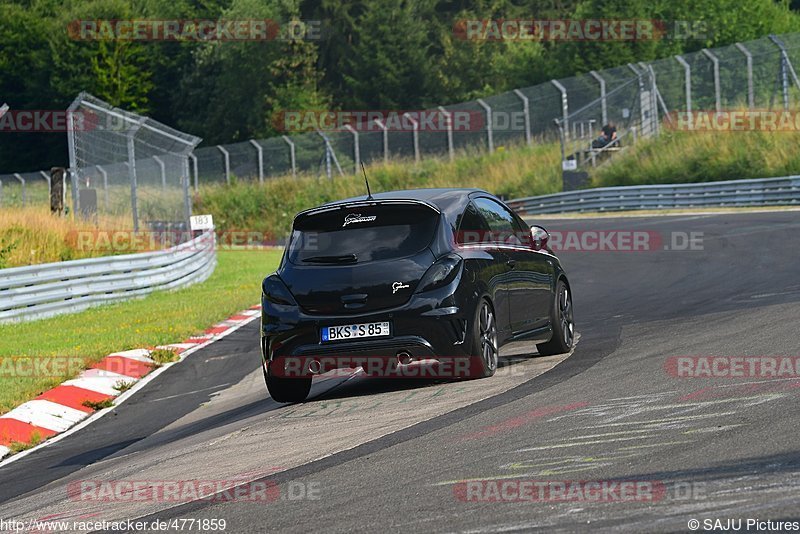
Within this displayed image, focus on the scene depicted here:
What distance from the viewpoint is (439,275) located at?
9578mm

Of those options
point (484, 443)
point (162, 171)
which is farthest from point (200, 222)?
point (484, 443)

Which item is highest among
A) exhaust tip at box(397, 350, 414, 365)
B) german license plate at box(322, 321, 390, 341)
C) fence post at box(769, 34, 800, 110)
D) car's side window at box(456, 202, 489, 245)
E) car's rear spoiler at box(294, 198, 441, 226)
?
fence post at box(769, 34, 800, 110)

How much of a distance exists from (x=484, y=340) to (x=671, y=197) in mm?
27325

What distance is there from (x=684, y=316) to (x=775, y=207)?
19.9 metres

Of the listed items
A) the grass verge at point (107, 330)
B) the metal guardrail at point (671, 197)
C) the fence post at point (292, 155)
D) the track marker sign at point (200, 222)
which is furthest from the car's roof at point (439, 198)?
the fence post at point (292, 155)

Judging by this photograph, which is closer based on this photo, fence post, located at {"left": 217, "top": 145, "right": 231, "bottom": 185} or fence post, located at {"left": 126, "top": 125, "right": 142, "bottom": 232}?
fence post, located at {"left": 126, "top": 125, "right": 142, "bottom": 232}

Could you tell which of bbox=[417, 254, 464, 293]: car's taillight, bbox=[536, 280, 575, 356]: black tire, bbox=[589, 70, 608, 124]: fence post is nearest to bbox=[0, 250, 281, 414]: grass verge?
bbox=[417, 254, 464, 293]: car's taillight

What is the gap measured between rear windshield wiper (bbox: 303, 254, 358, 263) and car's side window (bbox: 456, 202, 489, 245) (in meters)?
0.85

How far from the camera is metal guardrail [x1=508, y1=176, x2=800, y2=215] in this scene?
32281 mm

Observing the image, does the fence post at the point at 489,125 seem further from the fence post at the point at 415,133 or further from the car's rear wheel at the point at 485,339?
the car's rear wheel at the point at 485,339

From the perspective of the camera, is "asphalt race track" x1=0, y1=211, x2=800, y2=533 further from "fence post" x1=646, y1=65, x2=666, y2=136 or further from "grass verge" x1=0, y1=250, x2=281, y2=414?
"fence post" x1=646, y1=65, x2=666, y2=136

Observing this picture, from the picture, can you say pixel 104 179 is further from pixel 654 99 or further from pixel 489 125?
pixel 489 125

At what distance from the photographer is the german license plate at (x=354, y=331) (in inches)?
375

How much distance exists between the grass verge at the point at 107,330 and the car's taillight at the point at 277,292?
3.12 m
